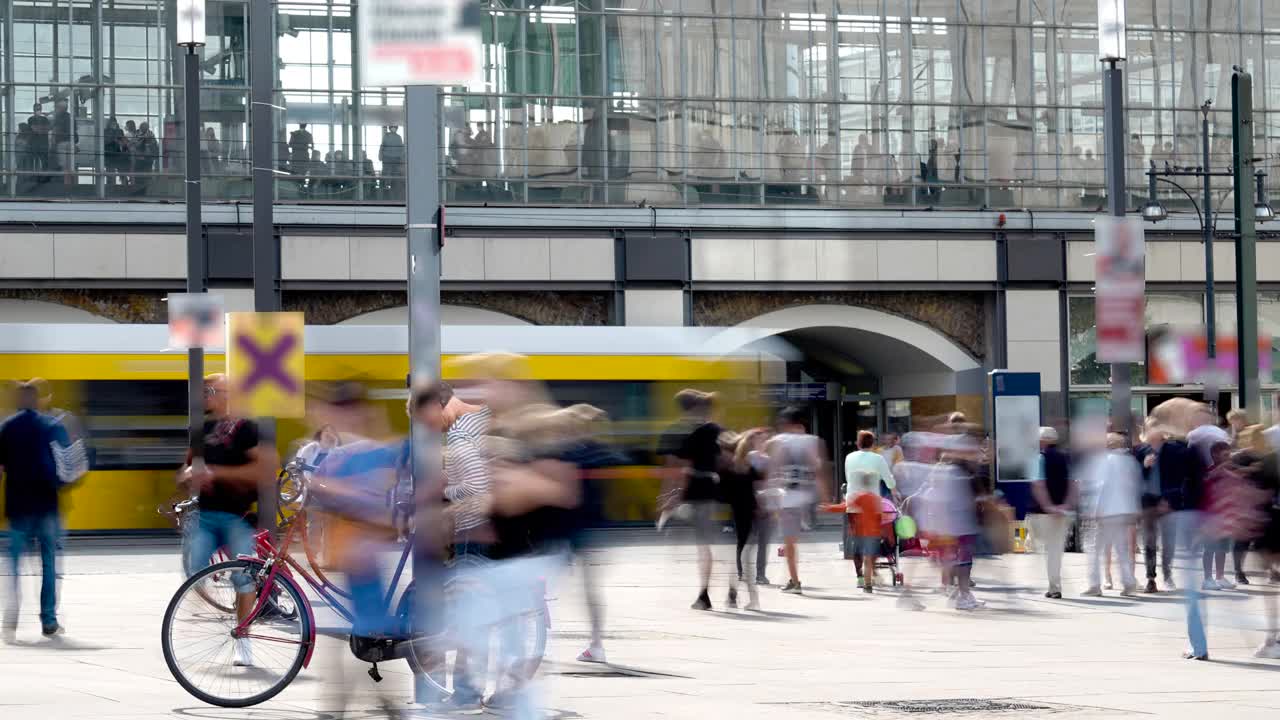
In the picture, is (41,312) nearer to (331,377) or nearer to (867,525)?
(331,377)

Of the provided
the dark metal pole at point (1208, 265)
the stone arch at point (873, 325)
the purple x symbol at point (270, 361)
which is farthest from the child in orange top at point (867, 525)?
the stone arch at point (873, 325)

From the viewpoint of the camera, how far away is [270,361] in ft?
45.2

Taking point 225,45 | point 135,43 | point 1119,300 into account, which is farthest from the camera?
point 225,45

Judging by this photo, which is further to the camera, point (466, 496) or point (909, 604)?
point (909, 604)

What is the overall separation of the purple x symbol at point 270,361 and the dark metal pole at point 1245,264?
9642mm

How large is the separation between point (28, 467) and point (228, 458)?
8.38 feet

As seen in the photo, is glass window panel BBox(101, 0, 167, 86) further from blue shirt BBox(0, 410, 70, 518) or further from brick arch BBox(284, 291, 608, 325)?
blue shirt BBox(0, 410, 70, 518)

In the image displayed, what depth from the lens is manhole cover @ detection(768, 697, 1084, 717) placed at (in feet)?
31.6

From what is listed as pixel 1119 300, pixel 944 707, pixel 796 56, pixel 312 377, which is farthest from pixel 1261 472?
pixel 796 56

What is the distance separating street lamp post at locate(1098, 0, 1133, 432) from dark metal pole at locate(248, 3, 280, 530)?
7710 millimetres

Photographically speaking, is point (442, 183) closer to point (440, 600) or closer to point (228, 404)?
point (228, 404)

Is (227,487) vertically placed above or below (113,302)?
below

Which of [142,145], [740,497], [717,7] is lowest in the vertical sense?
[740,497]

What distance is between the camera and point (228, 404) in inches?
504
